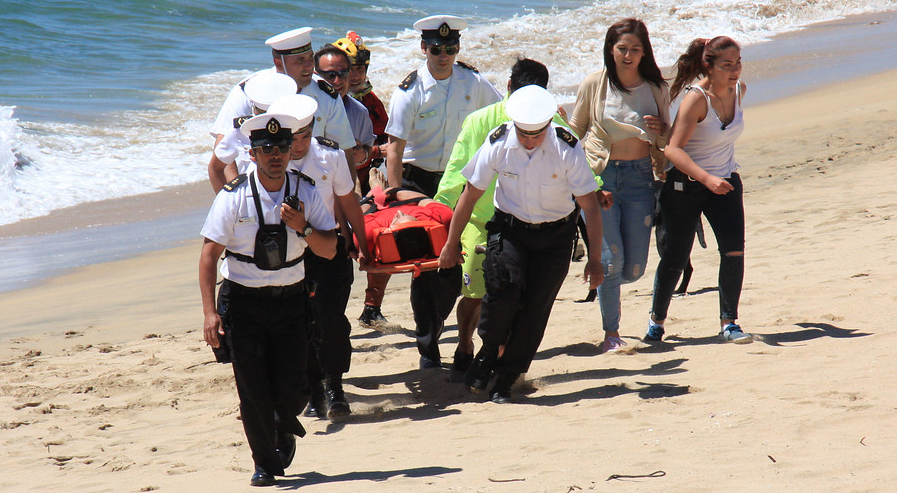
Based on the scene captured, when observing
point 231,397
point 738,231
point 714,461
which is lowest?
point 231,397

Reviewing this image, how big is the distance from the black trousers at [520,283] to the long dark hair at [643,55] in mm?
1077

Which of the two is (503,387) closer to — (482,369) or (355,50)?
(482,369)

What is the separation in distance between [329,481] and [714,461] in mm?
1637

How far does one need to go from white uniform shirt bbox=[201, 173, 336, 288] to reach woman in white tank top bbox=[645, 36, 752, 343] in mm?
2385

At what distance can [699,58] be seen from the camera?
5.59 m

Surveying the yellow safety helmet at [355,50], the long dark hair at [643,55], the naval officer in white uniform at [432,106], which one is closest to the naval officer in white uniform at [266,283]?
the naval officer in white uniform at [432,106]

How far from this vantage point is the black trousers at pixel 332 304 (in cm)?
500

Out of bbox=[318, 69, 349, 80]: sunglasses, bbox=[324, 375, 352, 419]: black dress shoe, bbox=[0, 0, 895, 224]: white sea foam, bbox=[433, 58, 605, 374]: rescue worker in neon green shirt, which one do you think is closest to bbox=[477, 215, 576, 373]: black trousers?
bbox=[433, 58, 605, 374]: rescue worker in neon green shirt

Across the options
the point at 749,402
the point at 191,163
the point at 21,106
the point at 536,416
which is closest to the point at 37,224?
the point at 191,163

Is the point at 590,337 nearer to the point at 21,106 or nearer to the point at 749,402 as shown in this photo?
the point at 749,402

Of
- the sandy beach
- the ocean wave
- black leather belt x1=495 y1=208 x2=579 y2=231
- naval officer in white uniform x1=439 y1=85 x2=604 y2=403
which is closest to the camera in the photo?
the sandy beach

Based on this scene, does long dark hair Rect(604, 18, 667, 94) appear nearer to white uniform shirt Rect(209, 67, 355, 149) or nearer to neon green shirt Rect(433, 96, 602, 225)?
neon green shirt Rect(433, 96, 602, 225)

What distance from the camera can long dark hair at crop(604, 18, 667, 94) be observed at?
5.47 m

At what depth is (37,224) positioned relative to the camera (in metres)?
10.6
